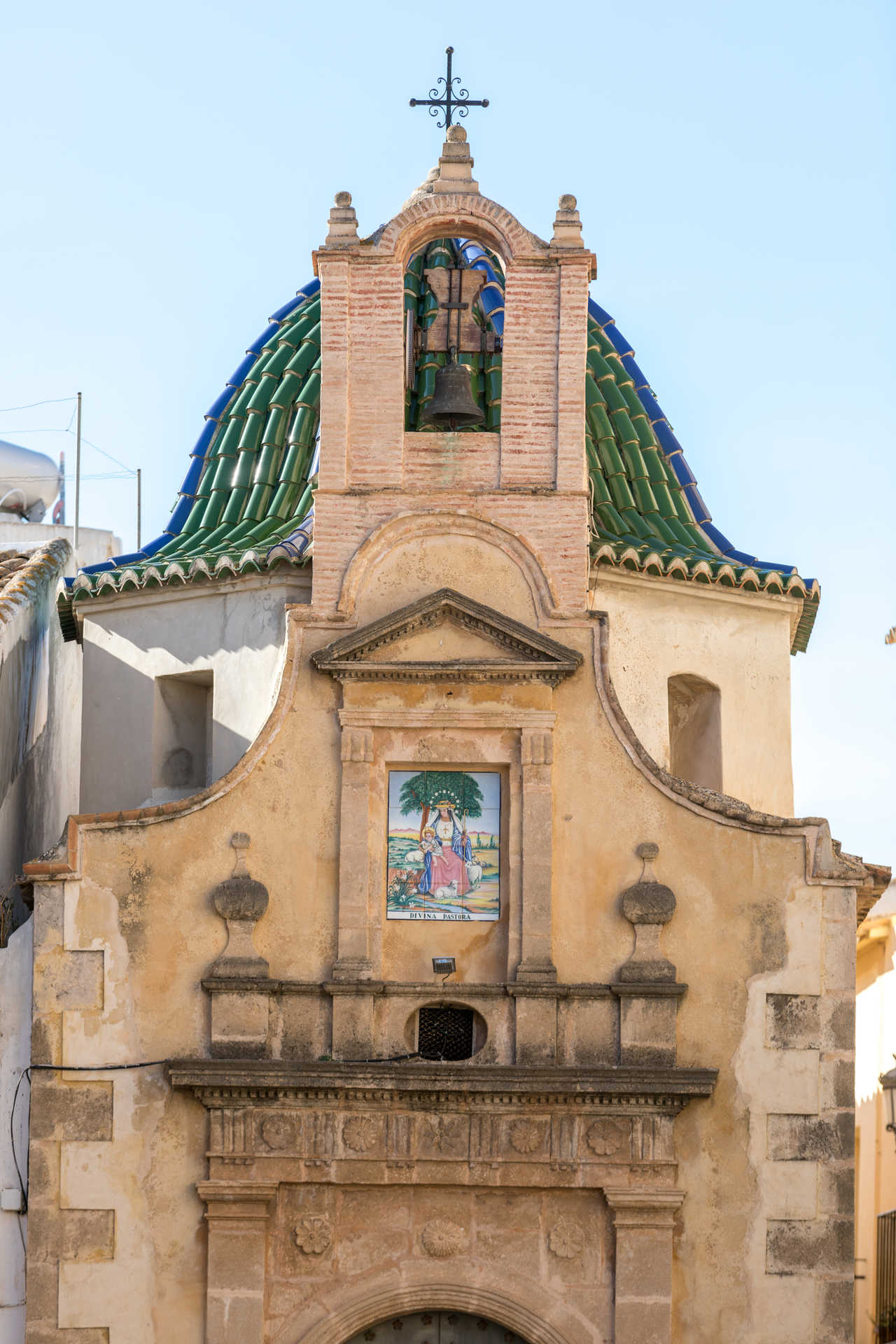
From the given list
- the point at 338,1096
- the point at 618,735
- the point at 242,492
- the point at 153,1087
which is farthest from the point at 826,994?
the point at 242,492

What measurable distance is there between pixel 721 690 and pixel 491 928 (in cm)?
406

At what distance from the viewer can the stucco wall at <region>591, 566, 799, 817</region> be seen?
19.0 meters

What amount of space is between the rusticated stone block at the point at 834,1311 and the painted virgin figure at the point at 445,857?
3724mm

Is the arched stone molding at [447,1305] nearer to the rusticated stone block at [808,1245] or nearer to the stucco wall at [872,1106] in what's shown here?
the rusticated stone block at [808,1245]

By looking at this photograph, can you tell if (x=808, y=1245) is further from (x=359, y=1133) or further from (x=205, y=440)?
(x=205, y=440)

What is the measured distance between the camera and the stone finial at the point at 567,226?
17.2 meters

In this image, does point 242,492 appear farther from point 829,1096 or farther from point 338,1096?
point 829,1096

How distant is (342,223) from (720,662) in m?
5.05

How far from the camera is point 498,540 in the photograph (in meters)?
16.8

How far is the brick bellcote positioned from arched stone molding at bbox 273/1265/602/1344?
15.7ft

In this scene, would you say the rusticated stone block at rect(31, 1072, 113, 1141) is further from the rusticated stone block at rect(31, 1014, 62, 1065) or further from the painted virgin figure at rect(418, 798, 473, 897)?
the painted virgin figure at rect(418, 798, 473, 897)

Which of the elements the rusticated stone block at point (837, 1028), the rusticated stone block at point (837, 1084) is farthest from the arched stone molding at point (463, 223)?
the rusticated stone block at point (837, 1084)

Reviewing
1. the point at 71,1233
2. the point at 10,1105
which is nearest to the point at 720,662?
the point at 10,1105

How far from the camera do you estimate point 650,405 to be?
68.7 feet
